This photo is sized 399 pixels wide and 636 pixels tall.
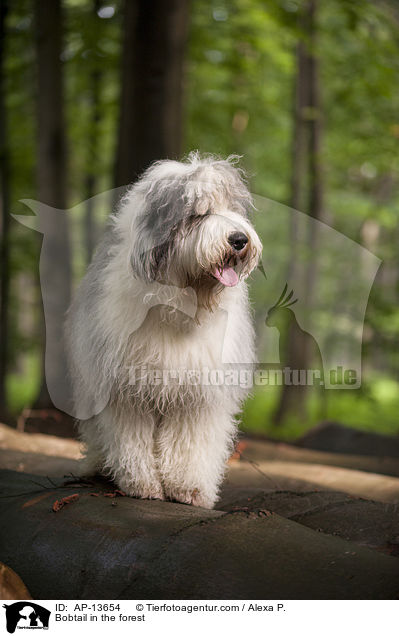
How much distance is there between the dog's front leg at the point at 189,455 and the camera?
2779mm

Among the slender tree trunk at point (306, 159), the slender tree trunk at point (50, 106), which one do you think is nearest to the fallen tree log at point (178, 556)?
the slender tree trunk at point (50, 106)

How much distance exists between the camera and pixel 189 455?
9.23 feet

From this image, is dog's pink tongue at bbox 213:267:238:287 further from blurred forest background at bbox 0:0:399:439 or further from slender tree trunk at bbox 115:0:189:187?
slender tree trunk at bbox 115:0:189:187

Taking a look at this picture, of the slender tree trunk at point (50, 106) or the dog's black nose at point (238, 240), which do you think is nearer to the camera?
the dog's black nose at point (238, 240)

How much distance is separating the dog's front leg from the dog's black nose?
799mm

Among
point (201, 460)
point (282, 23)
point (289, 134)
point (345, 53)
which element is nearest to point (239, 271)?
point (201, 460)

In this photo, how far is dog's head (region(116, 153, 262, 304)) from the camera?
2.35 meters

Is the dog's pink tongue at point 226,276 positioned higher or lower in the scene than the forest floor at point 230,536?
higher

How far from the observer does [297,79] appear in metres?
8.98
